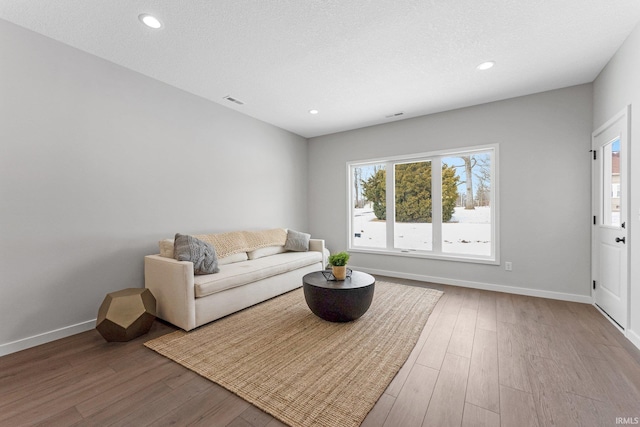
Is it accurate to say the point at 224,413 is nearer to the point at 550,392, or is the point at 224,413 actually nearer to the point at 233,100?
the point at 550,392

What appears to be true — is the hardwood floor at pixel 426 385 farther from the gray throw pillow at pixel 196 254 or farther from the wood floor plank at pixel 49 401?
the gray throw pillow at pixel 196 254

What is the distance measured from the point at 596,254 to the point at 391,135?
10.3ft

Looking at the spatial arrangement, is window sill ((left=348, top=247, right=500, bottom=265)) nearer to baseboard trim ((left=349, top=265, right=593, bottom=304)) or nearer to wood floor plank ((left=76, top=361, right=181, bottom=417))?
baseboard trim ((left=349, top=265, right=593, bottom=304))

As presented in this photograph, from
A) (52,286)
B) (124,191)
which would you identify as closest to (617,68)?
(124,191)

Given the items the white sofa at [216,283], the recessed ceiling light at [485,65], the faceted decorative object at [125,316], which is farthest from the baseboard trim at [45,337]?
the recessed ceiling light at [485,65]

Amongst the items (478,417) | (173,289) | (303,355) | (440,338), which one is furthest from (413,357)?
(173,289)

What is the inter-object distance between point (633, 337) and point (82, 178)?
519 centimetres

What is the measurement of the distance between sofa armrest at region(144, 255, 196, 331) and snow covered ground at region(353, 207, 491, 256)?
132 inches

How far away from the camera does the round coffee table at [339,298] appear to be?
253 cm

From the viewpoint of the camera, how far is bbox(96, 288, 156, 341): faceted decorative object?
2232mm

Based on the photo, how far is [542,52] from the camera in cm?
255


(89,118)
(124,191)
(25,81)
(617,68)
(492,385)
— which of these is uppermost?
(617,68)

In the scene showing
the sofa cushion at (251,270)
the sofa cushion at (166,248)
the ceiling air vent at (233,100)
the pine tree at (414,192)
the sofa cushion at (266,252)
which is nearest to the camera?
the sofa cushion at (251,270)

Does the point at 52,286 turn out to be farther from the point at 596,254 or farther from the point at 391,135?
the point at 596,254
